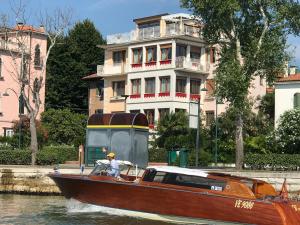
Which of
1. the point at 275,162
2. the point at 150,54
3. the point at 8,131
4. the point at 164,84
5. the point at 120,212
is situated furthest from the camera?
the point at 8,131

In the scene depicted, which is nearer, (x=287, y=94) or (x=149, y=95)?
(x=287, y=94)

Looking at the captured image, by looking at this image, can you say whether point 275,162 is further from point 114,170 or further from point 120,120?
point 114,170

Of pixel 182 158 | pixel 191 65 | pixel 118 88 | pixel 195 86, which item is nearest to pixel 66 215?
pixel 182 158

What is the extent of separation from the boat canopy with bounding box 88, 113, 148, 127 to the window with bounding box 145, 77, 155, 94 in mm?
22911

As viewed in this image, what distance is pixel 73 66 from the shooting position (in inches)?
2960

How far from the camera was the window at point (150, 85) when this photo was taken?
61916mm

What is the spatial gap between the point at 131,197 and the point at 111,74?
4526cm

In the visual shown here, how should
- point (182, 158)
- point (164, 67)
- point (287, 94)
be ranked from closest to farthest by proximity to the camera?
point (182, 158), point (287, 94), point (164, 67)

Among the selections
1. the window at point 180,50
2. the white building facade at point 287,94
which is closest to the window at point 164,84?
the window at point 180,50

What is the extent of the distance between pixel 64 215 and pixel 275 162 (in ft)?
51.5

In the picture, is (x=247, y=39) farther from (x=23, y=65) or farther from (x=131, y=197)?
(x=131, y=197)

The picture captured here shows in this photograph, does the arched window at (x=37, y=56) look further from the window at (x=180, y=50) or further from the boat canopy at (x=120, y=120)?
the boat canopy at (x=120, y=120)

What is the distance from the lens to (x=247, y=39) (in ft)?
125

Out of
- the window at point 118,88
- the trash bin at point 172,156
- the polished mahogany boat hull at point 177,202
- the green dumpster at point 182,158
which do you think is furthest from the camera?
the window at point 118,88
